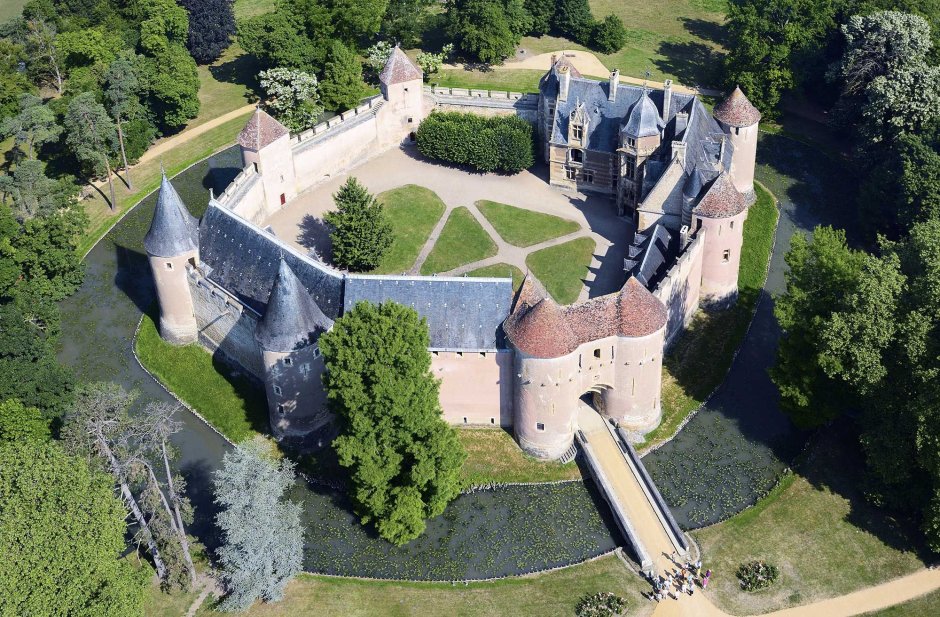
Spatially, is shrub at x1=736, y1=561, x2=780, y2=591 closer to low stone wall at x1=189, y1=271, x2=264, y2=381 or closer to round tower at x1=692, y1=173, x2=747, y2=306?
round tower at x1=692, y1=173, x2=747, y2=306

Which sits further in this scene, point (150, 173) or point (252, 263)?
point (150, 173)

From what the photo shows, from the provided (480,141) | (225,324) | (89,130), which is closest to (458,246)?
(480,141)

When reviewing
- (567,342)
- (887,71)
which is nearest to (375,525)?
(567,342)

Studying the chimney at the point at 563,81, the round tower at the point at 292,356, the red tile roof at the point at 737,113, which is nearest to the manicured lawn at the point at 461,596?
the round tower at the point at 292,356

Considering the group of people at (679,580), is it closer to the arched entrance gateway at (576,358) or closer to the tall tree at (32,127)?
the arched entrance gateway at (576,358)

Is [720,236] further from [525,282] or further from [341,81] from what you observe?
[341,81]

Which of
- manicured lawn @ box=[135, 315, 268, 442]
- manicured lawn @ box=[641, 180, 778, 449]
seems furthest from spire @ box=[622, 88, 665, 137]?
manicured lawn @ box=[135, 315, 268, 442]
